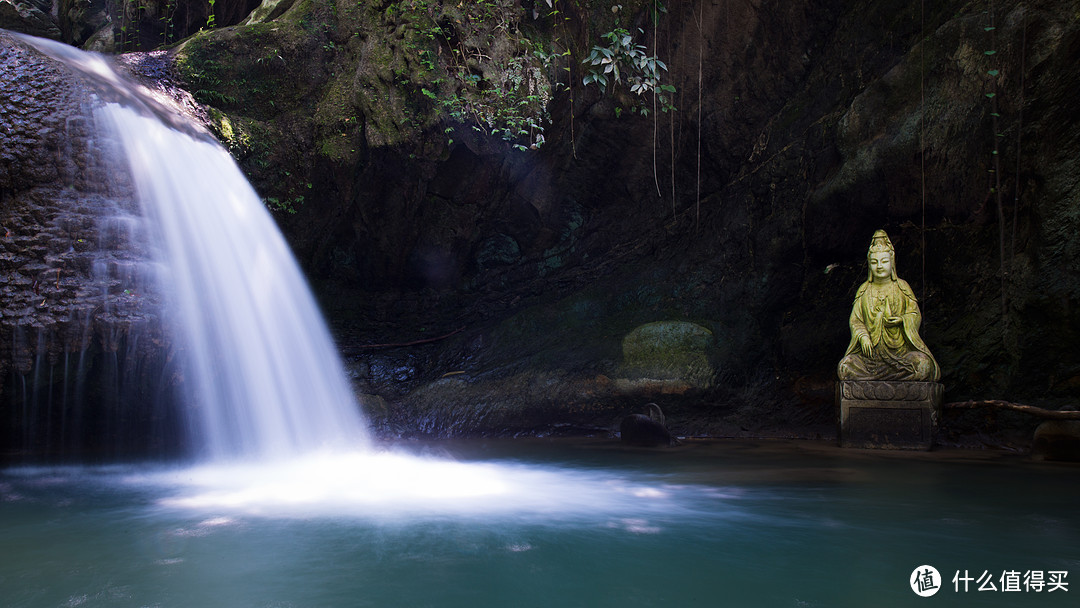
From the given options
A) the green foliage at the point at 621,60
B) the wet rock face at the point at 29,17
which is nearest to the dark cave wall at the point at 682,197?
the green foliage at the point at 621,60

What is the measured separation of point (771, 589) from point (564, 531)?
132 centimetres

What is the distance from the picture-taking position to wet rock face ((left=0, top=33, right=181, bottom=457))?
5492 mm

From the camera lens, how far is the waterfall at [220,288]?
253 inches

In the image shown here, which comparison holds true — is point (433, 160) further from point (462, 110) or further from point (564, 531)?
point (564, 531)

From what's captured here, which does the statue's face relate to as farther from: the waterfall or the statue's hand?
the waterfall

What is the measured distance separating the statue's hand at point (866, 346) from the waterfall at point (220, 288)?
246 inches

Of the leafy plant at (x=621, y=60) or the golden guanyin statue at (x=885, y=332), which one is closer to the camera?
the golden guanyin statue at (x=885, y=332)

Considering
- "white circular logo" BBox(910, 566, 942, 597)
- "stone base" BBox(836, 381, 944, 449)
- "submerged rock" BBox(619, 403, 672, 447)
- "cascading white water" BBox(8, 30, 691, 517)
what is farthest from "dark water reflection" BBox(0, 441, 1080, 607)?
"submerged rock" BBox(619, 403, 672, 447)

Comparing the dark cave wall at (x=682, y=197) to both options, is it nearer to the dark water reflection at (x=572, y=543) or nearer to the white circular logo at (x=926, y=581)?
the dark water reflection at (x=572, y=543)

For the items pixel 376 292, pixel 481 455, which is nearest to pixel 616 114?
pixel 376 292

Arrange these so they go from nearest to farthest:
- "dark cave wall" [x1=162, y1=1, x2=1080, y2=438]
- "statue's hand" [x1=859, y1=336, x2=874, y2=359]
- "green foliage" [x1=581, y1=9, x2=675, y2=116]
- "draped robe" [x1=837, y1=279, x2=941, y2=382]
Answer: "draped robe" [x1=837, y1=279, x2=941, y2=382] → "statue's hand" [x1=859, y1=336, x2=874, y2=359] → "dark cave wall" [x1=162, y1=1, x2=1080, y2=438] → "green foliage" [x1=581, y1=9, x2=675, y2=116]

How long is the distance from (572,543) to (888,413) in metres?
5.58

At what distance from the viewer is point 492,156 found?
9.95 m

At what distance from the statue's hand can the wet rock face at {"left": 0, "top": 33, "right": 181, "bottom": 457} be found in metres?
7.57
